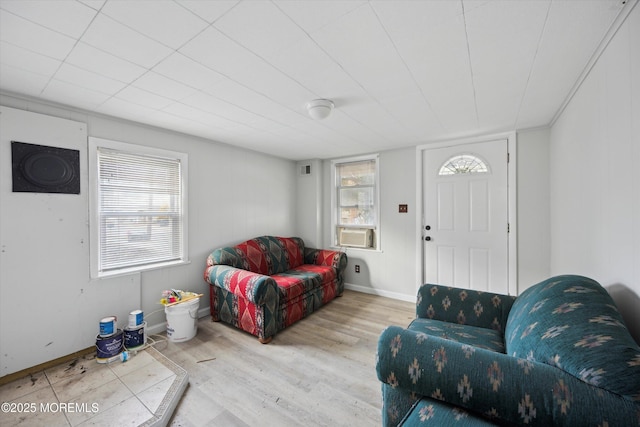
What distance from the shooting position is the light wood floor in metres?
1.63

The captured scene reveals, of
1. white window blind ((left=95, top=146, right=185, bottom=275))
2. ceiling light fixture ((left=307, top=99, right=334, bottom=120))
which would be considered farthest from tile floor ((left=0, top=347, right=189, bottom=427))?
ceiling light fixture ((left=307, top=99, right=334, bottom=120))

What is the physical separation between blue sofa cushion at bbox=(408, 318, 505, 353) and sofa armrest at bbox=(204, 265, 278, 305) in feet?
4.44

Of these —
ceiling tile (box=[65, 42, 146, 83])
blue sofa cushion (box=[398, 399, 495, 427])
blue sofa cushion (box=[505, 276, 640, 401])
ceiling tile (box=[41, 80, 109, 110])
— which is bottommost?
blue sofa cushion (box=[398, 399, 495, 427])

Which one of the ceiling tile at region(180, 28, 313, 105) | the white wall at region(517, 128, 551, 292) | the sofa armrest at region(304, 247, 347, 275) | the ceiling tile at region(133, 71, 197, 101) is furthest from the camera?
the sofa armrest at region(304, 247, 347, 275)

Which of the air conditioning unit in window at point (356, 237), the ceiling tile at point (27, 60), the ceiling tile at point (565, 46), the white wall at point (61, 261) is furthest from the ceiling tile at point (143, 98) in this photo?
the air conditioning unit in window at point (356, 237)

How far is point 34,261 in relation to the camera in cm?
204

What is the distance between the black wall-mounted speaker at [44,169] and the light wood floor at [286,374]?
1.74 m

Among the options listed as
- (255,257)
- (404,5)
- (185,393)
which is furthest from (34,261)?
(404,5)

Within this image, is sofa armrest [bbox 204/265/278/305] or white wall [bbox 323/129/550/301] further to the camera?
white wall [bbox 323/129/550/301]

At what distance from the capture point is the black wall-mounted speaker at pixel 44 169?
6.45 ft

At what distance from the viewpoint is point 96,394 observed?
1.79 meters

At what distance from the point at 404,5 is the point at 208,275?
117 inches

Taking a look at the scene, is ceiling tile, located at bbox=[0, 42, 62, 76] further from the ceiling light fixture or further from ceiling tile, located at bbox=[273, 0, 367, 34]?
the ceiling light fixture

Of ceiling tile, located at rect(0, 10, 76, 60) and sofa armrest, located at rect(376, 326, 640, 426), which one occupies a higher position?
ceiling tile, located at rect(0, 10, 76, 60)
